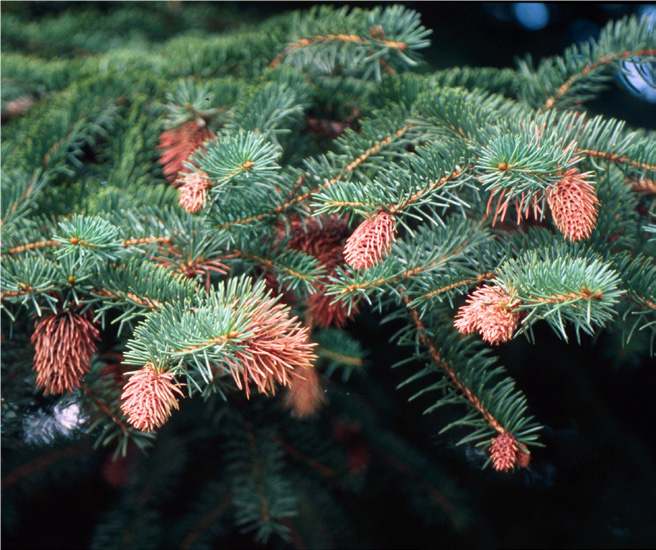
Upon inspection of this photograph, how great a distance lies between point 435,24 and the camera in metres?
1.39

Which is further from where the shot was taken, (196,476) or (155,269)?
(196,476)

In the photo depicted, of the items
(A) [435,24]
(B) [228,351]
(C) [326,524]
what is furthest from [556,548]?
(A) [435,24]

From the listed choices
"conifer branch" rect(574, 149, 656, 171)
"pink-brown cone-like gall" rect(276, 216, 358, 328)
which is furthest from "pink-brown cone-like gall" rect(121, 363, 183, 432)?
"conifer branch" rect(574, 149, 656, 171)

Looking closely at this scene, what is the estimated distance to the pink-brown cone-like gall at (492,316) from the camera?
45 cm

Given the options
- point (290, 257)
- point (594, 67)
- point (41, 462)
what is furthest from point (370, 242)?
point (41, 462)

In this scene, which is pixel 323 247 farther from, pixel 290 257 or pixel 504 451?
pixel 504 451

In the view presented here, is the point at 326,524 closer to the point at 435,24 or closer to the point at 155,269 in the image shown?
the point at 155,269

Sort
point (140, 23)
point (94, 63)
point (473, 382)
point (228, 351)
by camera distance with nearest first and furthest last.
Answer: point (228, 351)
point (473, 382)
point (94, 63)
point (140, 23)

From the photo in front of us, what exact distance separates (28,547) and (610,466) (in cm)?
96

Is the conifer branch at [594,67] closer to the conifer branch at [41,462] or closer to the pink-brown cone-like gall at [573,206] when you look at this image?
the pink-brown cone-like gall at [573,206]

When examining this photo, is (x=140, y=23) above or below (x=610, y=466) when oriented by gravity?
above

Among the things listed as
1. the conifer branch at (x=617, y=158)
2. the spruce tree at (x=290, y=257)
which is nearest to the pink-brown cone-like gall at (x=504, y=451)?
the spruce tree at (x=290, y=257)

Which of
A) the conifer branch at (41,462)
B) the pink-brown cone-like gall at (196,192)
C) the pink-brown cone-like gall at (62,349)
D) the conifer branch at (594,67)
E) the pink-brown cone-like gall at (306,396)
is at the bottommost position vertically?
the conifer branch at (41,462)

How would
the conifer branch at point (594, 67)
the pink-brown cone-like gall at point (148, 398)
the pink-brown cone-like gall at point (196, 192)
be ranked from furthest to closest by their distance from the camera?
the conifer branch at point (594, 67), the pink-brown cone-like gall at point (196, 192), the pink-brown cone-like gall at point (148, 398)
